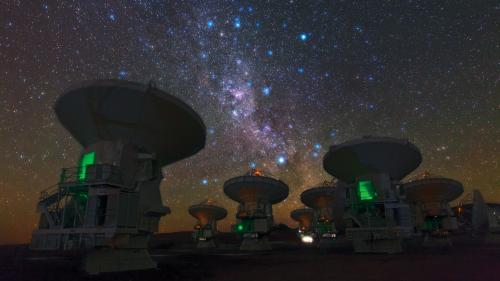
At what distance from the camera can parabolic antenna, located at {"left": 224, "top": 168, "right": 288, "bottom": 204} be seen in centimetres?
4338

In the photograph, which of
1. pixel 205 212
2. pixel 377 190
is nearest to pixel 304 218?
pixel 205 212

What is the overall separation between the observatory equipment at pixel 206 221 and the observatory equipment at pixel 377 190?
3301 cm

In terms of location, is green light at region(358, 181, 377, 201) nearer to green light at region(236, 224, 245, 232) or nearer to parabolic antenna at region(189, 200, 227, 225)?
green light at region(236, 224, 245, 232)

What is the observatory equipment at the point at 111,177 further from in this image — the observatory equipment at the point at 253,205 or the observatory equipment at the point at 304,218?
the observatory equipment at the point at 304,218

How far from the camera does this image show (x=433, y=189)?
150 ft

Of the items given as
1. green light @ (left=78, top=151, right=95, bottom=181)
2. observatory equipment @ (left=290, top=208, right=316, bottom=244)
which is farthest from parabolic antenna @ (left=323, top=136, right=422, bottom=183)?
observatory equipment @ (left=290, top=208, right=316, bottom=244)

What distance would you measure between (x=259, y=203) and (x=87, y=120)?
28.2 metres

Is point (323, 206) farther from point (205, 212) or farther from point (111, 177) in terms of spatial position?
point (111, 177)

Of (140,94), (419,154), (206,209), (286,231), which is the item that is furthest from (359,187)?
(286,231)

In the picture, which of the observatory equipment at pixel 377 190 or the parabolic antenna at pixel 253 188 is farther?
the parabolic antenna at pixel 253 188

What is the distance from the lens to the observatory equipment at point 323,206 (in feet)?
188

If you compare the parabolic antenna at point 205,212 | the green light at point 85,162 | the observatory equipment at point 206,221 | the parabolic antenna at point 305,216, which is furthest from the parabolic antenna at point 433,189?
the green light at point 85,162

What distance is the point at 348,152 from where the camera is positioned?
34.1 m

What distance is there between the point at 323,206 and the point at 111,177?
47.8 meters
